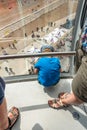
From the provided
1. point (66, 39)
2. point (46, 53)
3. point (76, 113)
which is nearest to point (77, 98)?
point (76, 113)

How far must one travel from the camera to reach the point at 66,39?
2.50 m

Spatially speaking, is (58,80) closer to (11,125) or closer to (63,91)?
(63,91)

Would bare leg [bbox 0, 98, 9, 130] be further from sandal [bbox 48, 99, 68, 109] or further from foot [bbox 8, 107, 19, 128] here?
sandal [bbox 48, 99, 68, 109]

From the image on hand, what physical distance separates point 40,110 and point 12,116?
30 centimetres

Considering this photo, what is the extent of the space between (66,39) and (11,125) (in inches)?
44.6

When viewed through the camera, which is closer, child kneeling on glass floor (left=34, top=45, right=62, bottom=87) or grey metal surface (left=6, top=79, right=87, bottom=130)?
grey metal surface (left=6, top=79, right=87, bottom=130)

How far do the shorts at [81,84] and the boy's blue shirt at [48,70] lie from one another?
622mm

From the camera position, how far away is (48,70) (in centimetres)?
230

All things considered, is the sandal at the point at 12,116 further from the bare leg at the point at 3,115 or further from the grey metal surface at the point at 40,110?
the bare leg at the point at 3,115

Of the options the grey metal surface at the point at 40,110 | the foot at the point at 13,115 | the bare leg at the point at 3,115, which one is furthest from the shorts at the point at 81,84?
the foot at the point at 13,115

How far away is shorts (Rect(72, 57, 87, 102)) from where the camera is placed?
1626 millimetres

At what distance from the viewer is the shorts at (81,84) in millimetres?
1626

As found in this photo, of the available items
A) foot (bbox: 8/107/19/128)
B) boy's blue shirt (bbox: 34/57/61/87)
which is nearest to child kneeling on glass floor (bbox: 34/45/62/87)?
boy's blue shirt (bbox: 34/57/61/87)

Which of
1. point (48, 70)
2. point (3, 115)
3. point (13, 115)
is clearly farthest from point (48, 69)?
point (3, 115)
